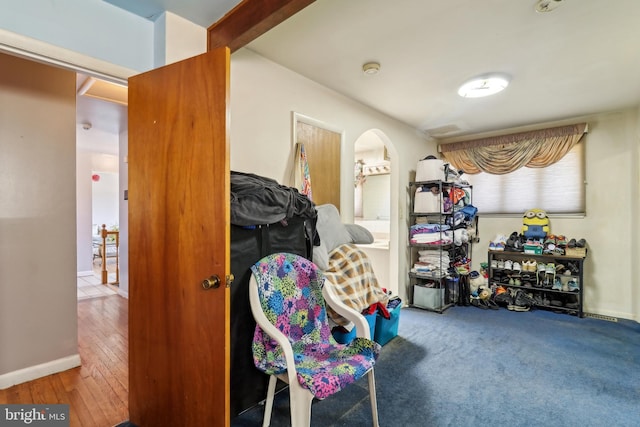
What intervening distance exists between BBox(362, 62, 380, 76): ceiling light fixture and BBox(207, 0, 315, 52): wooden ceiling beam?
3.41 feet

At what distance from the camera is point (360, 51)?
7.53ft

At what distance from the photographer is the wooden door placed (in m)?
1.36

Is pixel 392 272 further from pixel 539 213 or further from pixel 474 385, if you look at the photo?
pixel 539 213

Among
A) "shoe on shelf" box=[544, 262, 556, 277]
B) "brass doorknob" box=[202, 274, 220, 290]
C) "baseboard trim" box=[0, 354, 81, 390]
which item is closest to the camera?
"brass doorknob" box=[202, 274, 220, 290]

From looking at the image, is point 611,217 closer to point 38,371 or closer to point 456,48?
point 456,48

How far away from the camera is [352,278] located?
2486 millimetres

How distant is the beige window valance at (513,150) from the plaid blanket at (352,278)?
2868mm

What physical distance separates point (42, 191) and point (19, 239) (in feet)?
1.20

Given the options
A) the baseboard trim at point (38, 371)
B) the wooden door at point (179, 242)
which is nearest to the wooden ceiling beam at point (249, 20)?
the wooden door at point (179, 242)

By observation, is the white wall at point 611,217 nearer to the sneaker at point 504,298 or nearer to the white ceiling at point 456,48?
the white ceiling at point 456,48

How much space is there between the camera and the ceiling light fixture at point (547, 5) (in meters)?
1.74

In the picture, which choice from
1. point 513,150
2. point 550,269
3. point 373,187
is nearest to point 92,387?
point 373,187

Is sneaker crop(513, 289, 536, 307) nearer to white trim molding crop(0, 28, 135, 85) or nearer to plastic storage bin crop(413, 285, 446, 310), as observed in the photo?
plastic storage bin crop(413, 285, 446, 310)

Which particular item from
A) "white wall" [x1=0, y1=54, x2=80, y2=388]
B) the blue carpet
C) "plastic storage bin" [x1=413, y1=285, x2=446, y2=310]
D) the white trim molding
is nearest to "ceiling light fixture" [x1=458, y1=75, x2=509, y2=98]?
"plastic storage bin" [x1=413, y1=285, x2=446, y2=310]
